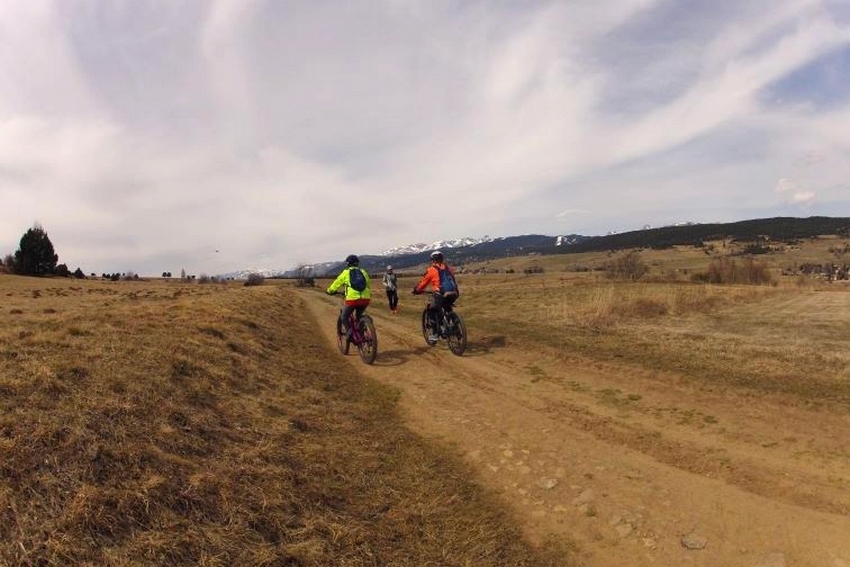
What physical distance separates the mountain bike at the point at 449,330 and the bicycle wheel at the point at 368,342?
1.91m

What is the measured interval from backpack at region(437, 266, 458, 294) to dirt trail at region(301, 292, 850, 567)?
3626 mm

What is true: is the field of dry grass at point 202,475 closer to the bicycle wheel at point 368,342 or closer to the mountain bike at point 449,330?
the bicycle wheel at point 368,342

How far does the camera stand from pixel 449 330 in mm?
13922

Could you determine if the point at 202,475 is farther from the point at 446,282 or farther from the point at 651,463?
the point at 446,282

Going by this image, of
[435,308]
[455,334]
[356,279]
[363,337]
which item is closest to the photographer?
[363,337]

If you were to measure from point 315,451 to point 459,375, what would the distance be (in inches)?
201

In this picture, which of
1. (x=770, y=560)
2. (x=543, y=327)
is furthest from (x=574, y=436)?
(x=543, y=327)

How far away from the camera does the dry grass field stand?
173 inches

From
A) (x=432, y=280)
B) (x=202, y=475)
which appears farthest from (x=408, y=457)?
(x=432, y=280)

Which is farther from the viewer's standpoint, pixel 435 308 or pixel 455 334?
pixel 435 308

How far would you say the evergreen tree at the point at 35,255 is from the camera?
80.1 m

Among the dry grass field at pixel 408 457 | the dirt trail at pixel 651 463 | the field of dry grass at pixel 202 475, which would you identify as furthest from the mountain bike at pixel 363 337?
the field of dry grass at pixel 202 475

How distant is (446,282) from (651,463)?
8.35m

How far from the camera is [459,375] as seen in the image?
37.2 ft
